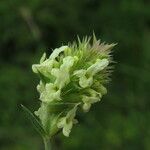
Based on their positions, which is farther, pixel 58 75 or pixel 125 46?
pixel 125 46

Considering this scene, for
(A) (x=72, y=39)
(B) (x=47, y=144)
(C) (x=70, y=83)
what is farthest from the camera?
(A) (x=72, y=39)

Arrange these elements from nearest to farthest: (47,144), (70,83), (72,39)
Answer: (47,144) < (70,83) < (72,39)

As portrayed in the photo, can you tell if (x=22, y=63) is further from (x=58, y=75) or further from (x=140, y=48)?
(x=58, y=75)

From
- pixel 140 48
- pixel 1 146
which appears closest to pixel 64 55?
pixel 1 146

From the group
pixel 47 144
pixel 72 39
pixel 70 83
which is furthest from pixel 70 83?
pixel 72 39

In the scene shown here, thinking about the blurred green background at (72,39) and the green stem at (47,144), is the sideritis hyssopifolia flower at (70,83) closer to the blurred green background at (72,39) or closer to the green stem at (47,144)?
the green stem at (47,144)

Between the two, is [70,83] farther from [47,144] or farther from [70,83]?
[47,144]
